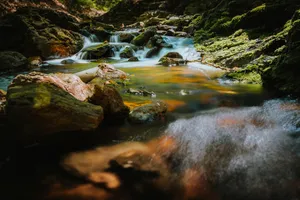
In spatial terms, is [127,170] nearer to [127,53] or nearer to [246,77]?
[246,77]

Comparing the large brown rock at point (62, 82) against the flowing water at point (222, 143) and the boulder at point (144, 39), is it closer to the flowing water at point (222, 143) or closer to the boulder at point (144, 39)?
the flowing water at point (222, 143)

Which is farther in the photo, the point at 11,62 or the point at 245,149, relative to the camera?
the point at 11,62

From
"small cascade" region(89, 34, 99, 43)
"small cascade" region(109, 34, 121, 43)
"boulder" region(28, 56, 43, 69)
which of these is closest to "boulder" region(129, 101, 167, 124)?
"boulder" region(28, 56, 43, 69)

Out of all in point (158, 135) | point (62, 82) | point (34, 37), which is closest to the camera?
point (158, 135)

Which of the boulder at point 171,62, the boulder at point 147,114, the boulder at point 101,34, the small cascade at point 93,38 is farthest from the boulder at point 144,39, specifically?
the boulder at point 147,114

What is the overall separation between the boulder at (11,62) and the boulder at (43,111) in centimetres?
970

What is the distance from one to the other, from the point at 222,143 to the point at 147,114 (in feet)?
5.90

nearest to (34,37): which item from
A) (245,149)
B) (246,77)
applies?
(246,77)

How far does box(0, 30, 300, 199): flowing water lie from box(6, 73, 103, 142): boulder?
0.87ft

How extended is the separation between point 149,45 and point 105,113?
548 inches

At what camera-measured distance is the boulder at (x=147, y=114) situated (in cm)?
517

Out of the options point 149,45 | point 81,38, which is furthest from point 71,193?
point 81,38

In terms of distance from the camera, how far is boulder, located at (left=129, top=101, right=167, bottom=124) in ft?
17.0

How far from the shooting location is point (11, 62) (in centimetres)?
1346
